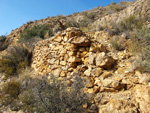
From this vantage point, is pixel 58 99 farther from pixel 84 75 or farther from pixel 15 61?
pixel 15 61

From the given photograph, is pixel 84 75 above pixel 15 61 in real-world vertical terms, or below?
below

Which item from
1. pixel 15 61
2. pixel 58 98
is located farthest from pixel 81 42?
pixel 15 61

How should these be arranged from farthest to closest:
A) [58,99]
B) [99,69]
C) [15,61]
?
[15,61], [99,69], [58,99]

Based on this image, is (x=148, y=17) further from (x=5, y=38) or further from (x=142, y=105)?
(x=5, y=38)

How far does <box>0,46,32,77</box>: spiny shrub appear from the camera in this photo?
500 centimetres

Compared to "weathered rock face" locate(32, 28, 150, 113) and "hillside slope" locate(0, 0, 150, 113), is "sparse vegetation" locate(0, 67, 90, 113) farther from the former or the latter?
"weathered rock face" locate(32, 28, 150, 113)

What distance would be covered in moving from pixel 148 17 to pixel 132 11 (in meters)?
1.09

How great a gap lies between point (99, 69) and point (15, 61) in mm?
4790

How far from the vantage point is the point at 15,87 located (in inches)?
144

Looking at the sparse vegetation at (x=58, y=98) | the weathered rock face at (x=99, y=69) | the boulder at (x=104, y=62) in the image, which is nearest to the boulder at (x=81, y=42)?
the weathered rock face at (x=99, y=69)

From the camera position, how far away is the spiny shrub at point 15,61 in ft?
16.4

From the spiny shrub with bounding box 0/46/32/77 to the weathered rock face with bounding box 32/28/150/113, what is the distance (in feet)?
3.08

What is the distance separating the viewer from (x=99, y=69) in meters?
3.05

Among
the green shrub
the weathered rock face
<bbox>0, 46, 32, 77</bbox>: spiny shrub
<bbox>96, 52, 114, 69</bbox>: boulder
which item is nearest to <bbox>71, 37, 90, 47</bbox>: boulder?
the weathered rock face
